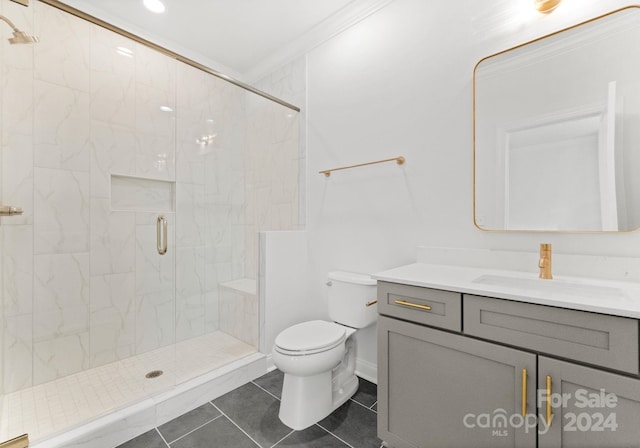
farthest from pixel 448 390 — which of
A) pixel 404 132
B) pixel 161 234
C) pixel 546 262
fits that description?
pixel 161 234

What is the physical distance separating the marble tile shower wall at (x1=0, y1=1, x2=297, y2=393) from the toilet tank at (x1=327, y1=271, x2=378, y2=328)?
0.89 meters

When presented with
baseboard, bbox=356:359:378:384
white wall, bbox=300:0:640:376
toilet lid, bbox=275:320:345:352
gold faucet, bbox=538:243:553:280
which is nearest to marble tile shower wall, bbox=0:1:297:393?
white wall, bbox=300:0:640:376

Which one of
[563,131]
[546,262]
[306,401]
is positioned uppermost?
[563,131]

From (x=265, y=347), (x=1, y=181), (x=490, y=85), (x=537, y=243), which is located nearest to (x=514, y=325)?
(x=537, y=243)

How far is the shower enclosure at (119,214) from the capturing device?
69.7 inches

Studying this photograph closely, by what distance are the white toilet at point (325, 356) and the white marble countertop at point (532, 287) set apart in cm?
47

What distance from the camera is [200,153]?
2594 mm

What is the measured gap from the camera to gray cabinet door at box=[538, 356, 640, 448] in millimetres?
817

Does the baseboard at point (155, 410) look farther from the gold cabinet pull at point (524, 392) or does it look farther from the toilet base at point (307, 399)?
the gold cabinet pull at point (524, 392)

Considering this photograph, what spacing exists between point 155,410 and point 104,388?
1.65 feet

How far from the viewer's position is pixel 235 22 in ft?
7.48

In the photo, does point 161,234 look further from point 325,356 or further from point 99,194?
point 325,356

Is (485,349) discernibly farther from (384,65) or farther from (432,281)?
(384,65)

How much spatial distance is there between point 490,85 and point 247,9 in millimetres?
1777
